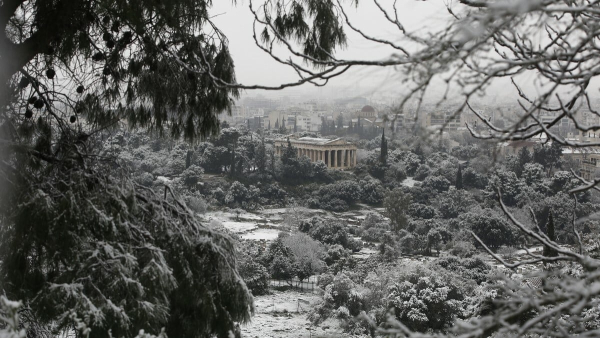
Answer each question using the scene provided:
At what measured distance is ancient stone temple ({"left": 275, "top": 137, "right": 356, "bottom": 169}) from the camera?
32.7 meters

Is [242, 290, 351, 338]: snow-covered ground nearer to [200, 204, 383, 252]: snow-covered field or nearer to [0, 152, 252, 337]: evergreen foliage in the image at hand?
[200, 204, 383, 252]: snow-covered field

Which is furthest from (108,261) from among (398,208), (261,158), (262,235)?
(261,158)

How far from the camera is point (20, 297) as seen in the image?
192cm

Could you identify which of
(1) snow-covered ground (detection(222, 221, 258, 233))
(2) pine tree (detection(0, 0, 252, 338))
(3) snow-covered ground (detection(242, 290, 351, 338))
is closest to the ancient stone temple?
(1) snow-covered ground (detection(222, 221, 258, 233))

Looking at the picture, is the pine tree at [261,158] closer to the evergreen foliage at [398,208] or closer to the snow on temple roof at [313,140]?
the snow on temple roof at [313,140]

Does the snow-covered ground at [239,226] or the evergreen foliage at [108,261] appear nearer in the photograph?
the evergreen foliage at [108,261]

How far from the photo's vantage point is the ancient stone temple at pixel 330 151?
3269 cm

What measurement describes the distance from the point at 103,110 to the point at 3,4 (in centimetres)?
76

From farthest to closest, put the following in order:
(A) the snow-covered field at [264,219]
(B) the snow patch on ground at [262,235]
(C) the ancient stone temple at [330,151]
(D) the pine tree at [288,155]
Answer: (C) the ancient stone temple at [330,151] < (D) the pine tree at [288,155] < (A) the snow-covered field at [264,219] < (B) the snow patch on ground at [262,235]

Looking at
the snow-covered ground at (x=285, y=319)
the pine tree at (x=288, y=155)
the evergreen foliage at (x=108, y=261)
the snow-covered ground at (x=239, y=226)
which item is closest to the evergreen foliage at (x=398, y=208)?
the snow-covered ground at (x=239, y=226)

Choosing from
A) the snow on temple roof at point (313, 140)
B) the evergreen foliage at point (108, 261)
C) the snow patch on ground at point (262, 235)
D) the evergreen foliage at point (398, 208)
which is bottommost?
the snow patch on ground at point (262, 235)

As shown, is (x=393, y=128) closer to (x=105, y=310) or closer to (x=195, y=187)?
(x=105, y=310)

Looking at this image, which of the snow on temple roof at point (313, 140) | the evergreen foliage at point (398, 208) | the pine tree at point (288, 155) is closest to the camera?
the evergreen foliage at point (398, 208)

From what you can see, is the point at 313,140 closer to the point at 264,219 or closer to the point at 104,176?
the point at 264,219
